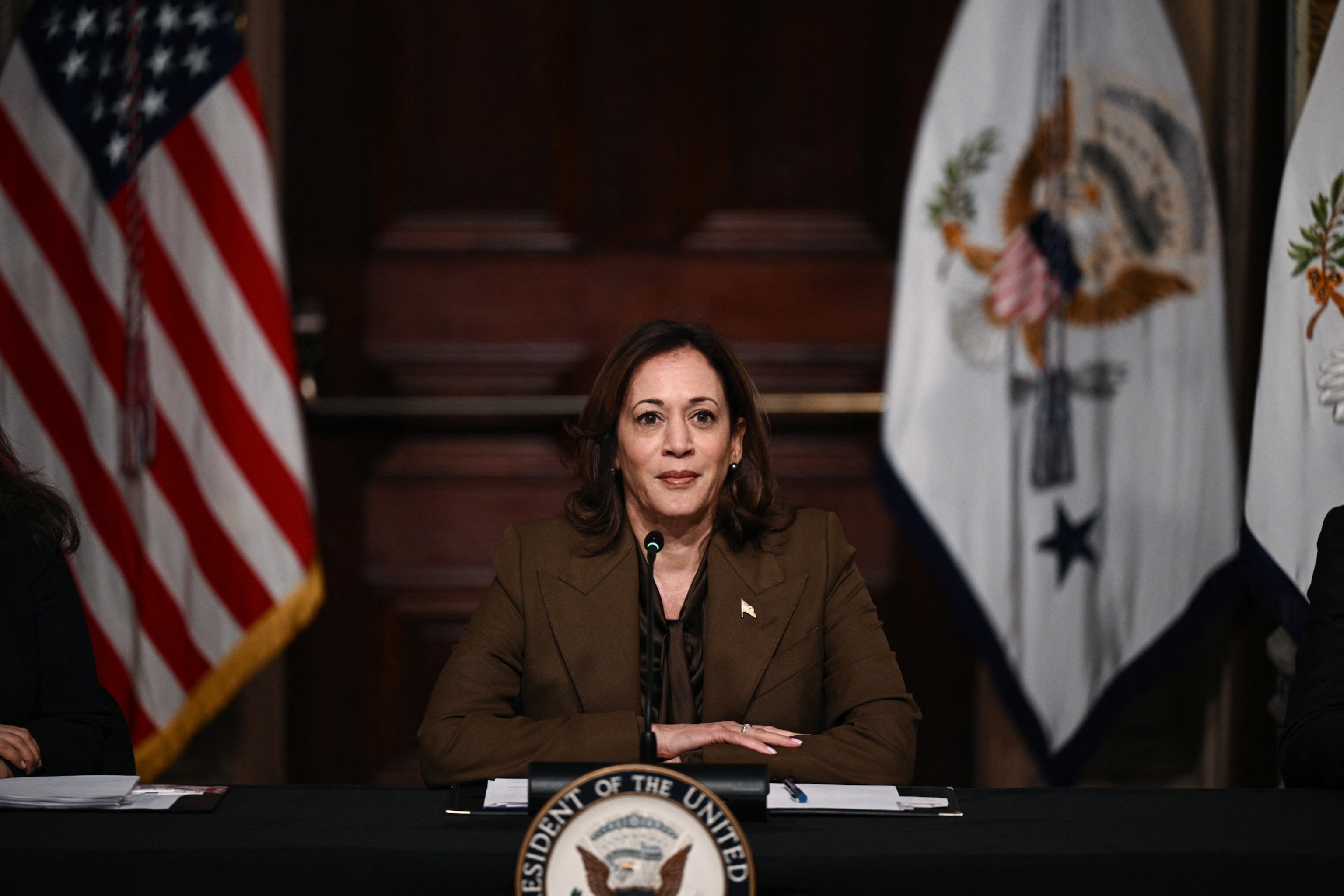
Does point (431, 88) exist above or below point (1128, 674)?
A: above

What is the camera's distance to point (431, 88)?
322 cm

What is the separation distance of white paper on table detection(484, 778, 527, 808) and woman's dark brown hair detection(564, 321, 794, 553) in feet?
1.73

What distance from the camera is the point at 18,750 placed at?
1745 millimetres

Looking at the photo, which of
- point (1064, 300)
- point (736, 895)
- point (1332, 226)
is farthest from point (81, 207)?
point (1332, 226)

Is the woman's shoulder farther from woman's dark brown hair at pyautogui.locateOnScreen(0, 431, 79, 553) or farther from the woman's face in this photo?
the woman's face

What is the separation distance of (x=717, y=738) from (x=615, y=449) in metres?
0.54

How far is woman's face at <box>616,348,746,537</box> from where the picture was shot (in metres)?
2.01

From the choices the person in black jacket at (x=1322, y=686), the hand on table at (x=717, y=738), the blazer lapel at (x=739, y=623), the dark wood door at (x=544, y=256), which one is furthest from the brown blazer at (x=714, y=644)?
the dark wood door at (x=544, y=256)

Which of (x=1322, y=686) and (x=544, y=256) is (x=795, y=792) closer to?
(x=1322, y=686)

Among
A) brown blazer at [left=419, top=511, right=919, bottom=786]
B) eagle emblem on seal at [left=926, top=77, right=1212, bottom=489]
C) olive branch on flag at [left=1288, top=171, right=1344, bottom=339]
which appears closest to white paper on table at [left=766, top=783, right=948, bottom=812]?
brown blazer at [left=419, top=511, right=919, bottom=786]

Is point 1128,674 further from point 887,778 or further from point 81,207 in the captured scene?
point 81,207

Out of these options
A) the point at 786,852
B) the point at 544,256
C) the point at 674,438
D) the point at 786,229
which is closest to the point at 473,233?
the point at 544,256

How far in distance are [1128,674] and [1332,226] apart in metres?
1.05

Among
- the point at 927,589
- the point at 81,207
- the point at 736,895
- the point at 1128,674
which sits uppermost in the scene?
the point at 81,207
